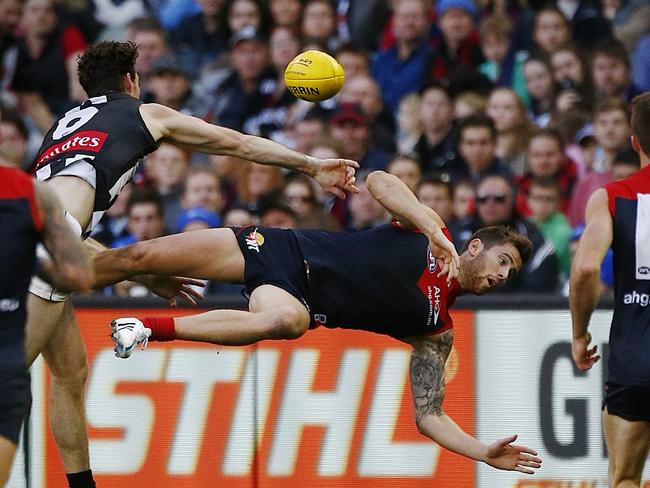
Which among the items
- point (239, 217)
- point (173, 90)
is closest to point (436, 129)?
point (239, 217)

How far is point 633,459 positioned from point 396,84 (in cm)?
635

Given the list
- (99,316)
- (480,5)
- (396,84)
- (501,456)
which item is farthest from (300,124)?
(501,456)

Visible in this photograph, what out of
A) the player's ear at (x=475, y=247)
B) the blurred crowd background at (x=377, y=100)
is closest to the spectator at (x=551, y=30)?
the blurred crowd background at (x=377, y=100)

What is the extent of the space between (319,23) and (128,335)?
20.2 ft

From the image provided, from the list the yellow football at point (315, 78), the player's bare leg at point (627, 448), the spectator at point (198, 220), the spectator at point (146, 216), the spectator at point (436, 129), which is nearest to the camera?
the player's bare leg at point (627, 448)

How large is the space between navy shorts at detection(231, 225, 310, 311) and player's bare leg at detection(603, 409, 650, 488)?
6.29 feet

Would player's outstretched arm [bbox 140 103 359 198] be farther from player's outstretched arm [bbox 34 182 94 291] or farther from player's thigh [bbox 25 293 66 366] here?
player's outstretched arm [bbox 34 182 94 291]

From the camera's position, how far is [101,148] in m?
7.76

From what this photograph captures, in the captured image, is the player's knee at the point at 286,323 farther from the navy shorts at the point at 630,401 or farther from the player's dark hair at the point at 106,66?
the navy shorts at the point at 630,401

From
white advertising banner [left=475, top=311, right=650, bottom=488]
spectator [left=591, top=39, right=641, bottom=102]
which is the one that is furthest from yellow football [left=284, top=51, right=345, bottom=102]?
spectator [left=591, top=39, right=641, bottom=102]

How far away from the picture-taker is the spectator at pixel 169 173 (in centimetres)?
1210

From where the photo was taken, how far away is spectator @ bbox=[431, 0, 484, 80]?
41.5 ft

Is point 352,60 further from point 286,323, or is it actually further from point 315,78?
point 286,323

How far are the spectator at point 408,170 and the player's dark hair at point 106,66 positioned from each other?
12.3 ft
